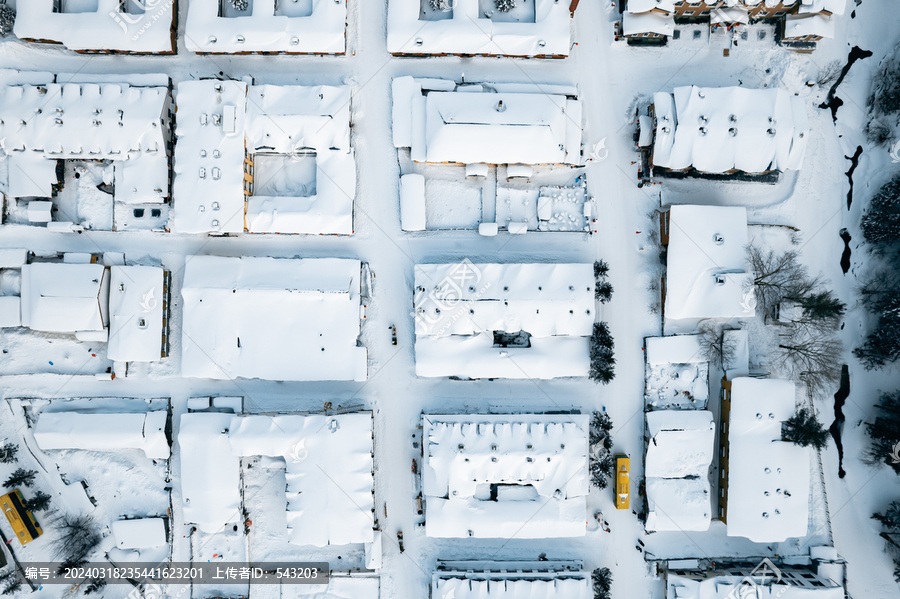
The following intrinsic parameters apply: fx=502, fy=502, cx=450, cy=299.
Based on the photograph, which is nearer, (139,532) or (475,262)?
(139,532)

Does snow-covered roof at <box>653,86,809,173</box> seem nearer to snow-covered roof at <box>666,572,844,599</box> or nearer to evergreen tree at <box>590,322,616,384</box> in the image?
evergreen tree at <box>590,322,616,384</box>

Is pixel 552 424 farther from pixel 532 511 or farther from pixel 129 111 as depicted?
pixel 129 111

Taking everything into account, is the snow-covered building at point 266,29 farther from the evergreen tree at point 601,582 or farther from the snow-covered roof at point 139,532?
the evergreen tree at point 601,582

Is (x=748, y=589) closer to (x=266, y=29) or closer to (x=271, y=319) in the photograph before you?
(x=271, y=319)

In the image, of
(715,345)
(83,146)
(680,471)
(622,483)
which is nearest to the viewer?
(83,146)

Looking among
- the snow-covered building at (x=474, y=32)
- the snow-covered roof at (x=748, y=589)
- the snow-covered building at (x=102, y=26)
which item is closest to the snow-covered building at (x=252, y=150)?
the snow-covered building at (x=102, y=26)

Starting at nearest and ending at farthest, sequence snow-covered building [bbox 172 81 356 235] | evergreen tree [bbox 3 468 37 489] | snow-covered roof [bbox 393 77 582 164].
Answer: snow-covered roof [bbox 393 77 582 164] → snow-covered building [bbox 172 81 356 235] → evergreen tree [bbox 3 468 37 489]

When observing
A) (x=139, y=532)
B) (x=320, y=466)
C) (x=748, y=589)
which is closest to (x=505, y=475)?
(x=320, y=466)

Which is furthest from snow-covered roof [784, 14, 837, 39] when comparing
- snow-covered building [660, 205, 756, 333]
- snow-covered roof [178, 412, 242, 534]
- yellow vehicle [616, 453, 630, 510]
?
snow-covered roof [178, 412, 242, 534]
